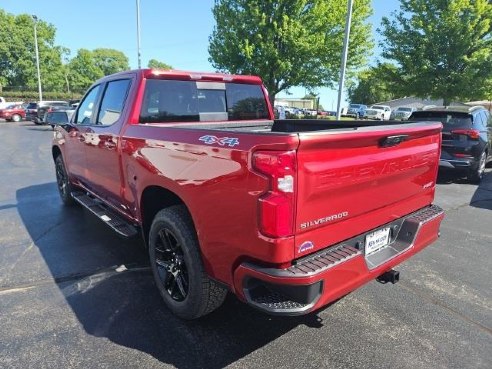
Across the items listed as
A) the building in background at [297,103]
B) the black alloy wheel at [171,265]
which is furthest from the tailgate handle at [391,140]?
the building in background at [297,103]

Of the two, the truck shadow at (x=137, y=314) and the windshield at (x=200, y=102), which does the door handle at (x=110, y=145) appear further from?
the truck shadow at (x=137, y=314)

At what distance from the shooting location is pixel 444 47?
15.8 meters

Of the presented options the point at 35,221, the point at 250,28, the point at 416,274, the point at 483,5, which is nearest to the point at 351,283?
the point at 416,274

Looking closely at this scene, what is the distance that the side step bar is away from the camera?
12.6 feet

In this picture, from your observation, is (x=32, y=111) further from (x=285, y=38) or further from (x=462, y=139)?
(x=462, y=139)

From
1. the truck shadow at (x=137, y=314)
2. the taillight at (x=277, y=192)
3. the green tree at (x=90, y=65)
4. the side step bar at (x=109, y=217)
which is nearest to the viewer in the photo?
the taillight at (x=277, y=192)

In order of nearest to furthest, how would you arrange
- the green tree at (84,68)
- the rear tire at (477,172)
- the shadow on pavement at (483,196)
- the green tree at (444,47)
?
the shadow on pavement at (483,196) → the rear tire at (477,172) → the green tree at (444,47) → the green tree at (84,68)

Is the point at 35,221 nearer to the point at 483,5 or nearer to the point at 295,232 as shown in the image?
the point at 295,232

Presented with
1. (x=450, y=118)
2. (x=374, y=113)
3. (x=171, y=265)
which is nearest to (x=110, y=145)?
(x=171, y=265)

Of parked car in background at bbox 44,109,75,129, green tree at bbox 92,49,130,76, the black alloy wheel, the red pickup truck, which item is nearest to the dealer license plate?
the red pickup truck

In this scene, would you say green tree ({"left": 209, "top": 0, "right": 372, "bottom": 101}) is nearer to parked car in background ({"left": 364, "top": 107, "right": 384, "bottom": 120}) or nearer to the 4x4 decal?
parked car in background ({"left": 364, "top": 107, "right": 384, "bottom": 120})

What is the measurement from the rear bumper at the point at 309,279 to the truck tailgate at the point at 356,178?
88 millimetres

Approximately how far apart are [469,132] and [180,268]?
7.71 metres

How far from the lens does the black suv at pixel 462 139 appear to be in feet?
27.5
